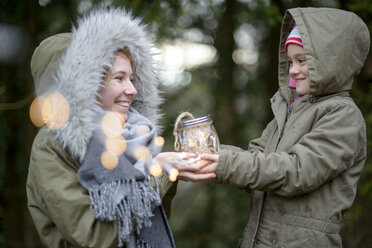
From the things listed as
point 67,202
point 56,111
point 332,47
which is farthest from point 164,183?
point 332,47

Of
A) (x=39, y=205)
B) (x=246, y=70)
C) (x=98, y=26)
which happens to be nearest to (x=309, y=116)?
(x=98, y=26)

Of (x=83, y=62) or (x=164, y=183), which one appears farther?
(x=164, y=183)

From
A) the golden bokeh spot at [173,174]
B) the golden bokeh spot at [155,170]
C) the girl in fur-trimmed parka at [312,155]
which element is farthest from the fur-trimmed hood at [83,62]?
the girl in fur-trimmed parka at [312,155]

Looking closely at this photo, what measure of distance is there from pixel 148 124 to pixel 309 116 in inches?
39.5

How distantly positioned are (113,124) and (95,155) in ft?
0.84

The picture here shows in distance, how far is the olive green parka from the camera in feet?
7.86

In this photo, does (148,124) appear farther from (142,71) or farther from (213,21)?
(213,21)

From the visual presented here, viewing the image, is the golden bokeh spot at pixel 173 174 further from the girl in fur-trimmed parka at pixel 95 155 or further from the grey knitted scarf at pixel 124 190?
the grey knitted scarf at pixel 124 190

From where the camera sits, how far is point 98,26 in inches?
99.3

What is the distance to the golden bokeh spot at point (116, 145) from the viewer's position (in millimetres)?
2372

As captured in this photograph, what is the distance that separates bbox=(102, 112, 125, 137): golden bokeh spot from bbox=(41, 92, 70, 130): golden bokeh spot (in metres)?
0.22

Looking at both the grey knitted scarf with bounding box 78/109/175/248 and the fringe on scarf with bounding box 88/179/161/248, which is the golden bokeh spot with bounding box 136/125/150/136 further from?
the fringe on scarf with bounding box 88/179/161/248

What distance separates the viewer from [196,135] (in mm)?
2541

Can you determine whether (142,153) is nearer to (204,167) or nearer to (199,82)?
(204,167)
